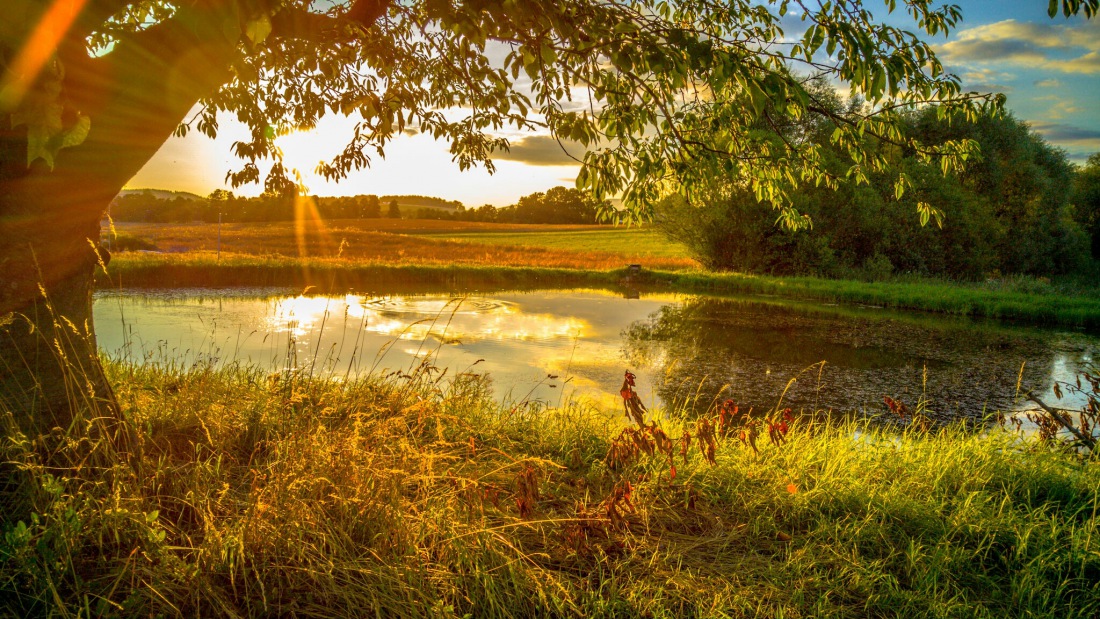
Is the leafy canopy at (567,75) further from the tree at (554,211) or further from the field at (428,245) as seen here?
the tree at (554,211)

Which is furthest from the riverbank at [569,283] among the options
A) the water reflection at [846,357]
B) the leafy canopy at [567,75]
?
the leafy canopy at [567,75]

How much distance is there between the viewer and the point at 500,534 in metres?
2.50

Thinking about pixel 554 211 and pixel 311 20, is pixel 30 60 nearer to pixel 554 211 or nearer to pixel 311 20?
pixel 311 20

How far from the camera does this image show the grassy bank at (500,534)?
2.16 meters

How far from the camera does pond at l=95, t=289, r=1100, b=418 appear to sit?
7.80 m

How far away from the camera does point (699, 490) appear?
331 cm

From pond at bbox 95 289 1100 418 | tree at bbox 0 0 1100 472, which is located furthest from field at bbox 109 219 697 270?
tree at bbox 0 0 1100 472

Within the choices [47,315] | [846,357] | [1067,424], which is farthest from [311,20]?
[846,357]

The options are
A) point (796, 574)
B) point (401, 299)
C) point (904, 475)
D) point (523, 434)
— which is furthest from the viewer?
point (401, 299)

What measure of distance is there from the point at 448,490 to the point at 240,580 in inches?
35.9

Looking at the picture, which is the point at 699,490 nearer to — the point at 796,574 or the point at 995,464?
the point at 796,574

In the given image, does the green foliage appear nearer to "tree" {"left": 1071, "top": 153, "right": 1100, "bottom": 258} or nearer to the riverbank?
the riverbank

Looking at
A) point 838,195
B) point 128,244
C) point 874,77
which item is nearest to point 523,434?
point 874,77

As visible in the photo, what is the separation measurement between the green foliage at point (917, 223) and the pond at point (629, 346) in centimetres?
882
